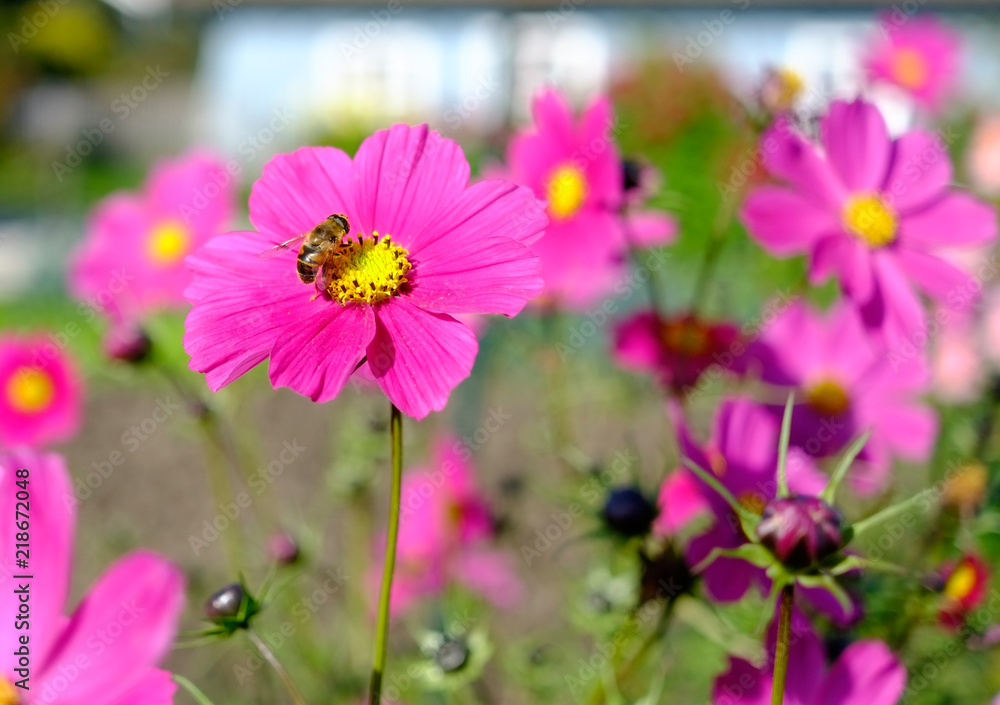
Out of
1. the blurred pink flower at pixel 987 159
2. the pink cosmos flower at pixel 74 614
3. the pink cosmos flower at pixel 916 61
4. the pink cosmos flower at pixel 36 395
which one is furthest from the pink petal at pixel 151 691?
the blurred pink flower at pixel 987 159

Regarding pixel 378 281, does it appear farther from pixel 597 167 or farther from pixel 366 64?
→ pixel 366 64

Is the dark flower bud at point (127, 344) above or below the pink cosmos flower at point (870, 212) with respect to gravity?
below

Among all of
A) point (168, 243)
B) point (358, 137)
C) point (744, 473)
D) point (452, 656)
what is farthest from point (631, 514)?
point (358, 137)

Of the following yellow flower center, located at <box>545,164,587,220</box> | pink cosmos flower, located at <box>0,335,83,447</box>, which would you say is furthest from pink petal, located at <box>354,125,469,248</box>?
pink cosmos flower, located at <box>0,335,83,447</box>

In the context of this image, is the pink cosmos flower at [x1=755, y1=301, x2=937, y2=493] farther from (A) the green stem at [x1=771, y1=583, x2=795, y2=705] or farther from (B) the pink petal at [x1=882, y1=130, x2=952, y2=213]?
(A) the green stem at [x1=771, y1=583, x2=795, y2=705]

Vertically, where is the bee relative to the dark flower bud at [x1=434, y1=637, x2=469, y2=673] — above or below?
above

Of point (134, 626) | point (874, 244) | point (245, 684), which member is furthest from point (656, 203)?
point (245, 684)

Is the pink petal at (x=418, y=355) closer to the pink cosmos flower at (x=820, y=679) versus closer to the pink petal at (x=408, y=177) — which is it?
the pink petal at (x=408, y=177)
